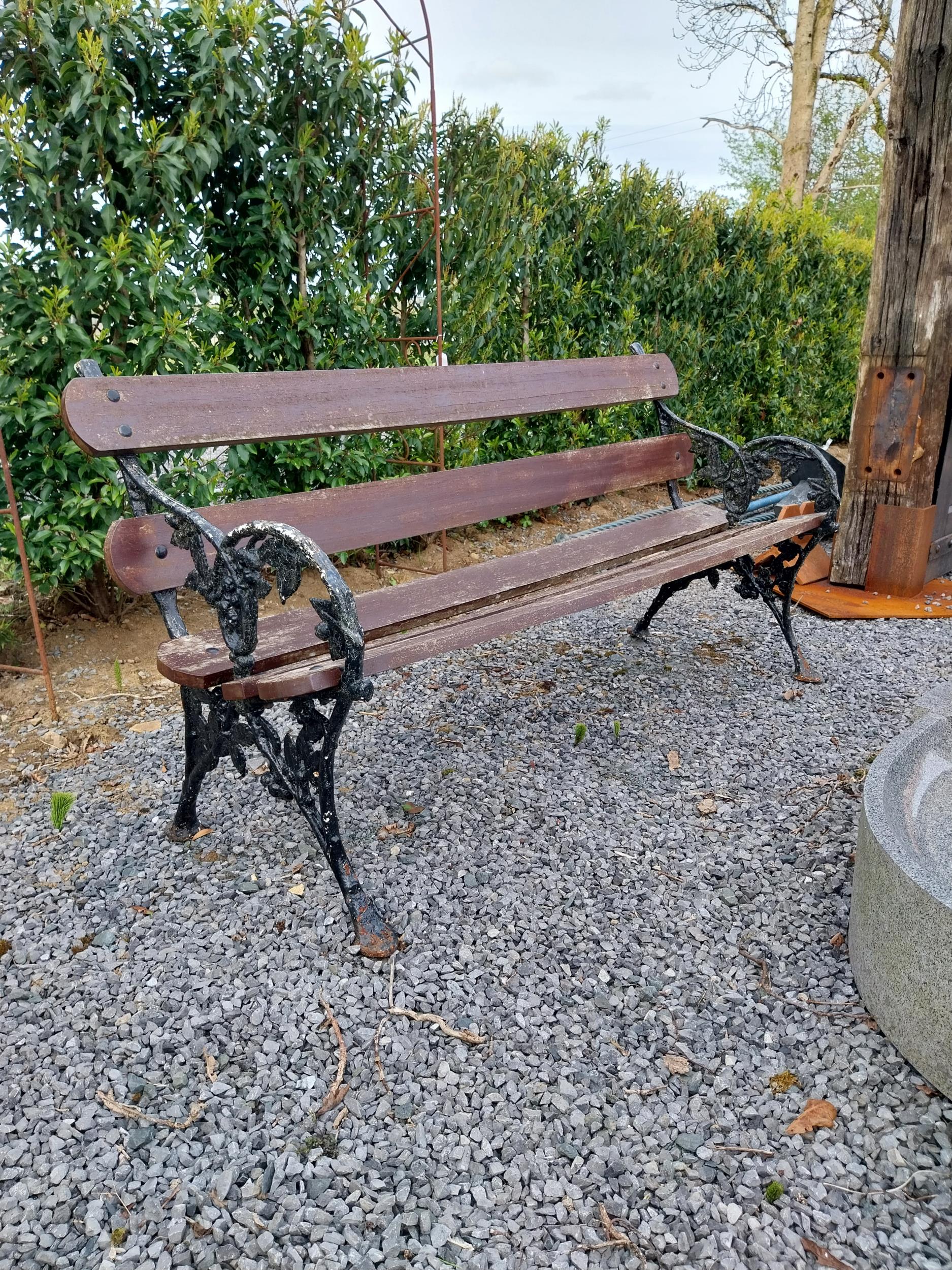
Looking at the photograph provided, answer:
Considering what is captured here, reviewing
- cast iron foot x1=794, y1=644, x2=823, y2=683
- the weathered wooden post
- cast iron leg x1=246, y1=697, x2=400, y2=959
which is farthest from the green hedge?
cast iron foot x1=794, y1=644, x2=823, y2=683

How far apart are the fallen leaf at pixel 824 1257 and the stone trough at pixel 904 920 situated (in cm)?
40

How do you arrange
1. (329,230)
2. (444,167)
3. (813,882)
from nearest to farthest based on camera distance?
(813,882) < (329,230) < (444,167)

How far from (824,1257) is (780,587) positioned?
2.59 meters

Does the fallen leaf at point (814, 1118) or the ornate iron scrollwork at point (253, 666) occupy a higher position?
the ornate iron scrollwork at point (253, 666)

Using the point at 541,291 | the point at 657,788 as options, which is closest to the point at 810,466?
the point at 541,291

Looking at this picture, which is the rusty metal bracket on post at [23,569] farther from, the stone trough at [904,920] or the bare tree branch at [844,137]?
the bare tree branch at [844,137]

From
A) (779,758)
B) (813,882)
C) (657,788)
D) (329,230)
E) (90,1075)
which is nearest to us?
(90,1075)

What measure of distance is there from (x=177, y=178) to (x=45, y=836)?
8.02 ft

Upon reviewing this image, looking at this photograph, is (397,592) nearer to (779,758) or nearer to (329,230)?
(779,758)

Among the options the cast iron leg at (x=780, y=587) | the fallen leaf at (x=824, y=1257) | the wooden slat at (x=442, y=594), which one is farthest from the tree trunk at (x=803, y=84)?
the fallen leaf at (x=824, y=1257)

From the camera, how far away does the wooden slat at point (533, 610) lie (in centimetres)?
177

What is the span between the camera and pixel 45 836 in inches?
95.8

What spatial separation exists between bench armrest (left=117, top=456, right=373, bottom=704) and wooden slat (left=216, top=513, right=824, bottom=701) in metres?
0.05

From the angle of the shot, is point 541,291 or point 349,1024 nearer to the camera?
point 349,1024
